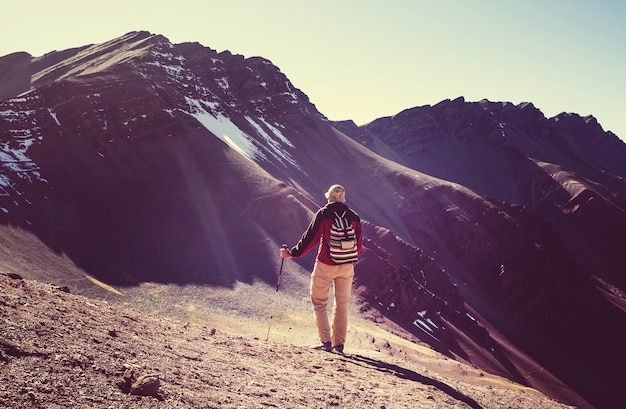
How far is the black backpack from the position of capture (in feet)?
25.2

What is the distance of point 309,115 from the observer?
81062 millimetres

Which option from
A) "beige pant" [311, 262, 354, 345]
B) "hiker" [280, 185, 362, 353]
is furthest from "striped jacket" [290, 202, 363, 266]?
"beige pant" [311, 262, 354, 345]

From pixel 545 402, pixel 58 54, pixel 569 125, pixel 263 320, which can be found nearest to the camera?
pixel 545 402

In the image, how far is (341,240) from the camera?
7.70 m

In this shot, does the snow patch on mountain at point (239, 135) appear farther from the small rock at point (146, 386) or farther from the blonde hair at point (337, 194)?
the small rock at point (146, 386)

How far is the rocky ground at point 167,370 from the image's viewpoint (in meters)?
4.15

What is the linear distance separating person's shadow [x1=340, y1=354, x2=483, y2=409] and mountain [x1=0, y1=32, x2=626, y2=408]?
20474mm

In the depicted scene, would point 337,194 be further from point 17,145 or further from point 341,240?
point 17,145

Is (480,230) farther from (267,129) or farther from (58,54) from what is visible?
(58,54)

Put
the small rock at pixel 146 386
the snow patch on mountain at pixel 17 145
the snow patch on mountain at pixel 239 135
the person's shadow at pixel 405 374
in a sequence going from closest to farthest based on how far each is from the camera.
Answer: the small rock at pixel 146 386, the person's shadow at pixel 405 374, the snow patch on mountain at pixel 17 145, the snow patch on mountain at pixel 239 135

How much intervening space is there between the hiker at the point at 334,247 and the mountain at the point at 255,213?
20.3 metres

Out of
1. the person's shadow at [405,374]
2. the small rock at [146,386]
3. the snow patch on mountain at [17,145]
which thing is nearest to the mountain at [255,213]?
the snow patch on mountain at [17,145]

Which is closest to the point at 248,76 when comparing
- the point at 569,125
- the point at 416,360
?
the point at 416,360

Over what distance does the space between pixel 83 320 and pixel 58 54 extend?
95449 mm
